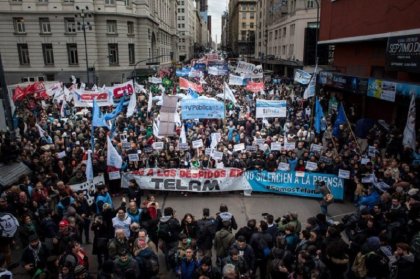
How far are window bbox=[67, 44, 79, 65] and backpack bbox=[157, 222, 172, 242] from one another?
38.6m

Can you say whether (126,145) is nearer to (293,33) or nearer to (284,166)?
(284,166)

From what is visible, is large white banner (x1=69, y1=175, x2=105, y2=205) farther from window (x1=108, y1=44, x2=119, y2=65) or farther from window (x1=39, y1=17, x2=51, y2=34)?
window (x1=39, y1=17, x2=51, y2=34)

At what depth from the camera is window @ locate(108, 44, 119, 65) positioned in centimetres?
4303

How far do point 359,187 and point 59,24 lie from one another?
130 ft

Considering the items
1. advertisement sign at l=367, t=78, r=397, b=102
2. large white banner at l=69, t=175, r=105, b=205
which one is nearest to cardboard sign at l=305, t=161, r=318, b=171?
advertisement sign at l=367, t=78, r=397, b=102

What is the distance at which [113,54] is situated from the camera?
4359 cm

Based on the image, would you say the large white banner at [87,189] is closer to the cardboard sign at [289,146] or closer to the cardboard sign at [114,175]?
the cardboard sign at [114,175]

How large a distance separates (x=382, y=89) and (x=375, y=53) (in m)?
4.34

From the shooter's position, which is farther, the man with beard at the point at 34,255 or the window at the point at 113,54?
the window at the point at 113,54

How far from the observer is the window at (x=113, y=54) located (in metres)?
43.0

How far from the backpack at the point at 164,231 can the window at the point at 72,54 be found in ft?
126

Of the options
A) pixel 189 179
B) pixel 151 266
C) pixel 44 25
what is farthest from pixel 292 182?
pixel 44 25

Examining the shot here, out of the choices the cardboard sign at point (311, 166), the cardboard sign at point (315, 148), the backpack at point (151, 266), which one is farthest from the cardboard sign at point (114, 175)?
the cardboard sign at point (315, 148)

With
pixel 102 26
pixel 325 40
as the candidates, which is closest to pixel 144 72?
pixel 102 26
